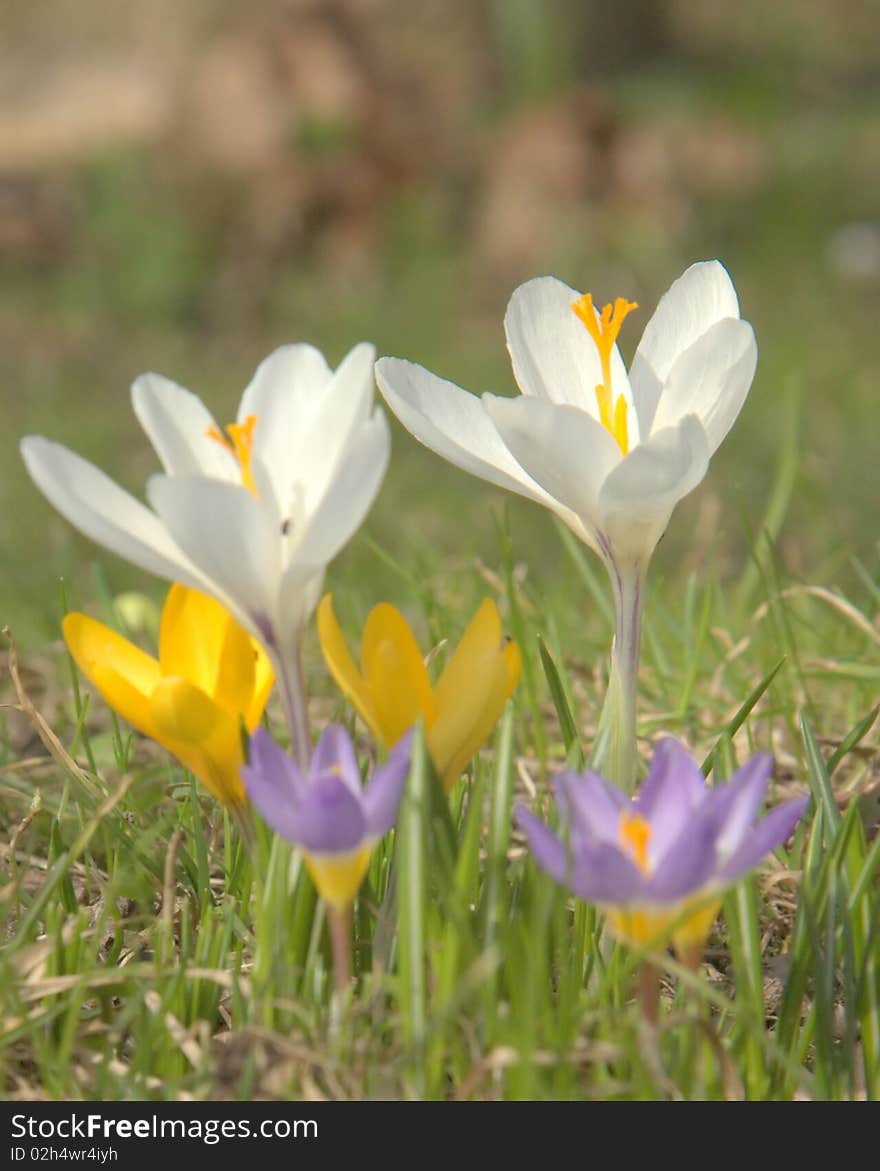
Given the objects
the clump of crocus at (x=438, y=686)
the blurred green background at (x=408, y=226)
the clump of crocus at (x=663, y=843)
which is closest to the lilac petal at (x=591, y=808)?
the clump of crocus at (x=663, y=843)

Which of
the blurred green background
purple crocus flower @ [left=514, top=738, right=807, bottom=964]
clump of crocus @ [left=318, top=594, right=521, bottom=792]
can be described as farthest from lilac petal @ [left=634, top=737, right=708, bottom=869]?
the blurred green background

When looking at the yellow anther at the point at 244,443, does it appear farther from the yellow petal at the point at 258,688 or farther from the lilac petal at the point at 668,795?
the lilac petal at the point at 668,795

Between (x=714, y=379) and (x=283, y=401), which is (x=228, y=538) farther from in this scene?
(x=714, y=379)

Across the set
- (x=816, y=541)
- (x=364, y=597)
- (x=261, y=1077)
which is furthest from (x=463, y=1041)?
(x=816, y=541)

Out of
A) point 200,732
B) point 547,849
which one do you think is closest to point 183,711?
point 200,732

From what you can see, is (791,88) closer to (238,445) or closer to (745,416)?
(745,416)

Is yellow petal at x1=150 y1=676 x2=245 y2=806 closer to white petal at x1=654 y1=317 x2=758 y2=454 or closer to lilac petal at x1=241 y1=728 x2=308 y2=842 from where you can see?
lilac petal at x1=241 y1=728 x2=308 y2=842
